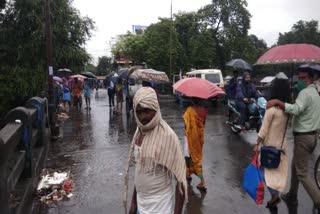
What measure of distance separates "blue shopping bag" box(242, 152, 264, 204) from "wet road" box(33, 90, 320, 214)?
21.6 inches

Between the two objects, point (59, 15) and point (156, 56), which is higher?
point (59, 15)

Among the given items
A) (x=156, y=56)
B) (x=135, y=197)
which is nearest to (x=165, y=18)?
(x=156, y=56)

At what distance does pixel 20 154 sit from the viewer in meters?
5.77

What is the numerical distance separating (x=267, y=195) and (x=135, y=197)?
10.8 ft

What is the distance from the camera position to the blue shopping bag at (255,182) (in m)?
4.69

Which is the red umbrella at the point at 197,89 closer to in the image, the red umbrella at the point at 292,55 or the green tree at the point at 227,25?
the red umbrella at the point at 292,55

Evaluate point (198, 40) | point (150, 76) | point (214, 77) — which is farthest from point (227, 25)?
point (150, 76)

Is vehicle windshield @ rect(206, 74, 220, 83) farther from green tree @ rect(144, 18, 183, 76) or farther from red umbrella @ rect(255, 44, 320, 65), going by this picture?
red umbrella @ rect(255, 44, 320, 65)

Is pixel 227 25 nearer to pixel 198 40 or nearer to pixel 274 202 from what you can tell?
pixel 198 40

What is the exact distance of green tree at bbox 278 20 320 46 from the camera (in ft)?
159

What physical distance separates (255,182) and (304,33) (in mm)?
48603

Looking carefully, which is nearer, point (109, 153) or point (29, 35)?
point (109, 153)

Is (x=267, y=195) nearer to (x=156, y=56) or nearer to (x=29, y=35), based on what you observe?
(x=29, y=35)

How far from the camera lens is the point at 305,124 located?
16.0 feet
